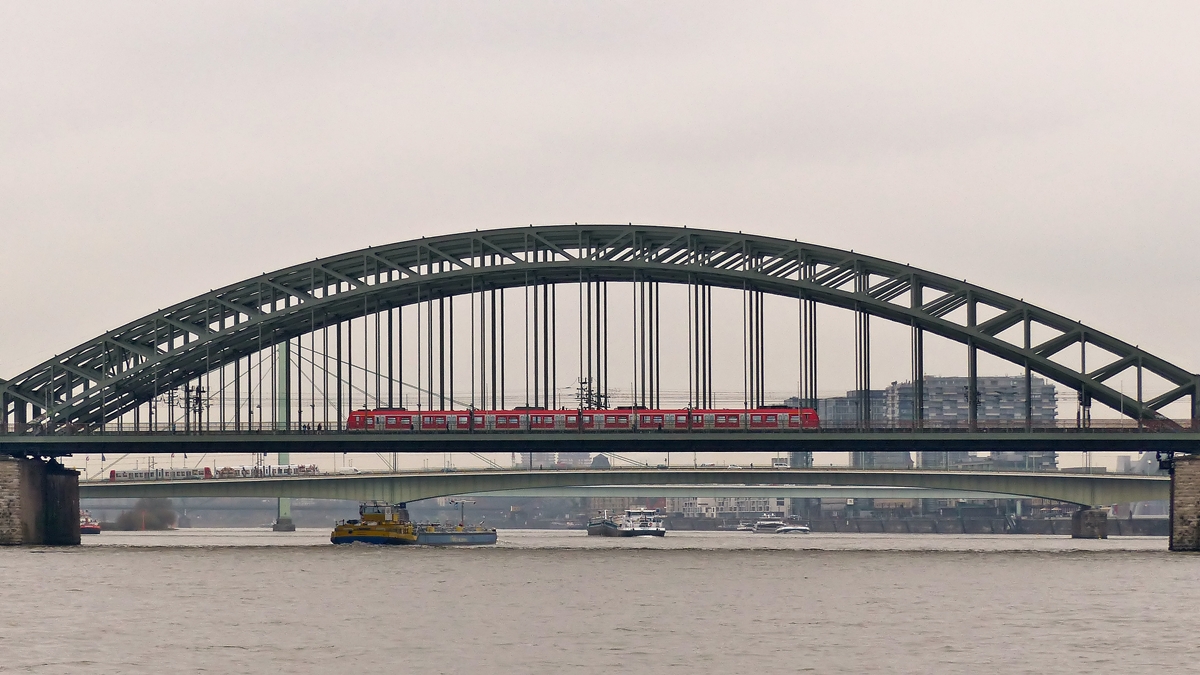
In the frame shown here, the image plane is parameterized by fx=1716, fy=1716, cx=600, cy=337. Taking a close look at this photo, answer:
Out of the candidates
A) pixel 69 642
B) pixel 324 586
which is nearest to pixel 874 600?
pixel 324 586

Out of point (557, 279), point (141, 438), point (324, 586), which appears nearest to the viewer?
point (324, 586)

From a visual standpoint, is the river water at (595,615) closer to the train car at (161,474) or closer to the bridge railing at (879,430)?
the bridge railing at (879,430)

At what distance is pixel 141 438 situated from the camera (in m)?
114

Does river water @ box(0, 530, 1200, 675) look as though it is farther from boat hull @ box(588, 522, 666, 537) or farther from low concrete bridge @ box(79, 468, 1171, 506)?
boat hull @ box(588, 522, 666, 537)

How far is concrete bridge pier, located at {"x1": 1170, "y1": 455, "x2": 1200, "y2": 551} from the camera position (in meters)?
108

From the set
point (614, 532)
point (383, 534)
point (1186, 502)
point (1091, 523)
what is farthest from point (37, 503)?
point (1091, 523)

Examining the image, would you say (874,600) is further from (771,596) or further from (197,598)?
(197,598)

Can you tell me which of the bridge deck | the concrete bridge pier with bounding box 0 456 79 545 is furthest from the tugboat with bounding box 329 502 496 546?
the concrete bridge pier with bounding box 0 456 79 545

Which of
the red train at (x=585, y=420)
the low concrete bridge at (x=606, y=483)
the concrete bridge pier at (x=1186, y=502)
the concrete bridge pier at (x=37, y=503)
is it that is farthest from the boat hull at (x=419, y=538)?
the concrete bridge pier at (x=1186, y=502)

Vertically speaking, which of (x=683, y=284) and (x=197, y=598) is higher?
(x=683, y=284)

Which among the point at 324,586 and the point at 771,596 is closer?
the point at 771,596

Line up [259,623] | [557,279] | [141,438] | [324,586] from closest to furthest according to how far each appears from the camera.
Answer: [259,623] < [324,586] < [141,438] < [557,279]

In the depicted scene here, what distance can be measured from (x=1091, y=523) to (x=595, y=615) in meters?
130

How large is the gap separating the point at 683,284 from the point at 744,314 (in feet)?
19.0
